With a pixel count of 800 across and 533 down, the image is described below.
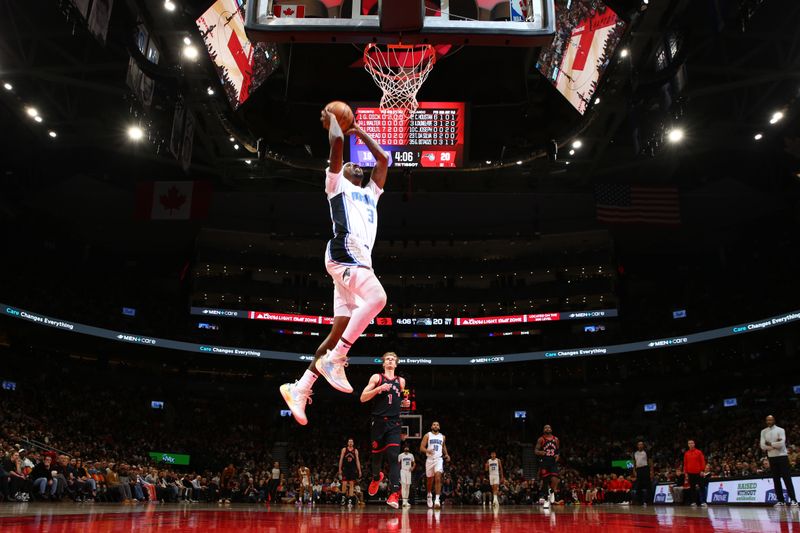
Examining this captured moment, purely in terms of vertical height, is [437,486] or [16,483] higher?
[437,486]

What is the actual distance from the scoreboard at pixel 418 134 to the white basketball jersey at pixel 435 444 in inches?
256

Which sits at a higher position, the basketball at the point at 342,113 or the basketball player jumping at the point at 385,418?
the basketball at the point at 342,113

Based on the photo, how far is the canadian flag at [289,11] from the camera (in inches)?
312

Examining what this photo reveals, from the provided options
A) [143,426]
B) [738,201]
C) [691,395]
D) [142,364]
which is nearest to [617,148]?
[738,201]

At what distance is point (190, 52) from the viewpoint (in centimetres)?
1909

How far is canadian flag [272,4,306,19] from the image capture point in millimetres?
7914

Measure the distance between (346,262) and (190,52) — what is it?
15.7m

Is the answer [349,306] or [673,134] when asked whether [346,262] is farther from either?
[673,134]

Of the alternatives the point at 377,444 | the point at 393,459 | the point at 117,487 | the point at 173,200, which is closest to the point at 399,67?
the point at 377,444

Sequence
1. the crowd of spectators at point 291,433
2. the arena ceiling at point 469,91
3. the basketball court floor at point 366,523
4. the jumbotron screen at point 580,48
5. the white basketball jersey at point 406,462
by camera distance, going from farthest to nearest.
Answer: the crowd of spectators at point 291,433, the arena ceiling at point 469,91, the jumbotron screen at point 580,48, the white basketball jersey at point 406,462, the basketball court floor at point 366,523

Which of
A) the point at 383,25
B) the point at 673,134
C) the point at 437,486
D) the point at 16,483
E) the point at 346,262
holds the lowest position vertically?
the point at 16,483

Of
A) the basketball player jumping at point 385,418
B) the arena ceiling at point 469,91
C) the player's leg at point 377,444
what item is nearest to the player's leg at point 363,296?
the basketball player jumping at point 385,418

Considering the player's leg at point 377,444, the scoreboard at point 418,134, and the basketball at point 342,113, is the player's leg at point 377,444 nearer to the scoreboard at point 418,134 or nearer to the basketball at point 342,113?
the basketball at point 342,113

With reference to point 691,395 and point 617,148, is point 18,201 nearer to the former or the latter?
point 617,148
